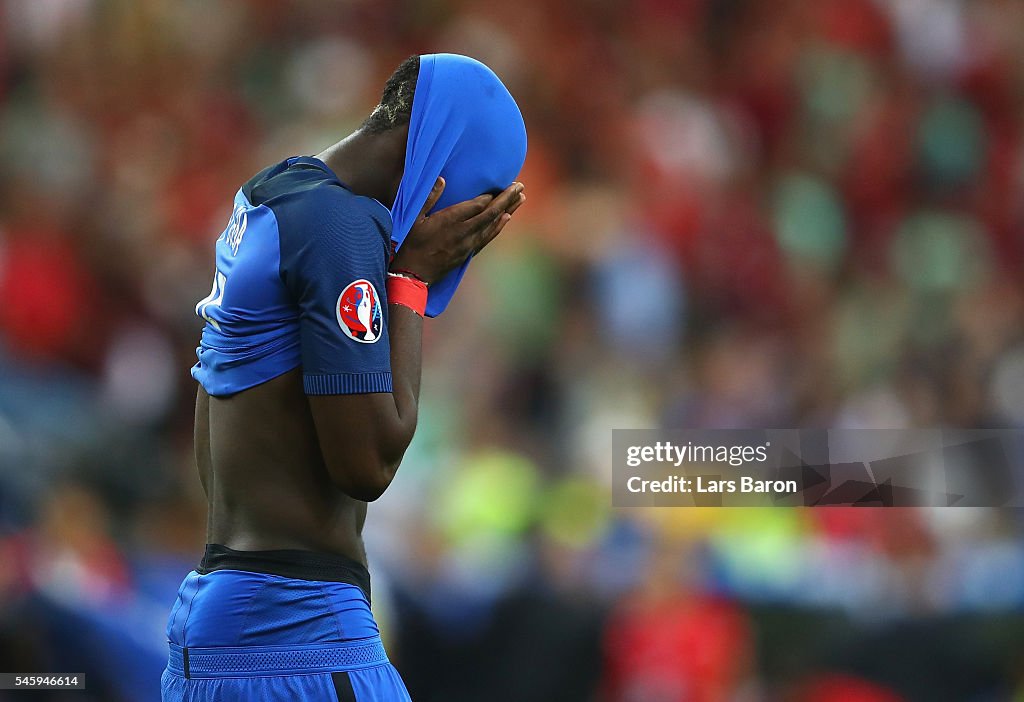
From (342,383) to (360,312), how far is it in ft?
0.42

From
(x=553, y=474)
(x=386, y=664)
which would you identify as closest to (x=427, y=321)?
(x=553, y=474)

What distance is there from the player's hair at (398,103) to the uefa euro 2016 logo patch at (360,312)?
41 centimetres

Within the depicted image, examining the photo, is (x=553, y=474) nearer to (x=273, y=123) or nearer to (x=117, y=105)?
(x=273, y=123)

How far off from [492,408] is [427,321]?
0.60 metres

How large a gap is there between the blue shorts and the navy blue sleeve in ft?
1.19

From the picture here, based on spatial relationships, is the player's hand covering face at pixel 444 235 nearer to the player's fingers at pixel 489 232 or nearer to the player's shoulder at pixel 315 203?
the player's fingers at pixel 489 232

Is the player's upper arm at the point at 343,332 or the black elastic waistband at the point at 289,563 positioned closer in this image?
the player's upper arm at the point at 343,332

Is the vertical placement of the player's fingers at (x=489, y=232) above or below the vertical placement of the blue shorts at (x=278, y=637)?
above

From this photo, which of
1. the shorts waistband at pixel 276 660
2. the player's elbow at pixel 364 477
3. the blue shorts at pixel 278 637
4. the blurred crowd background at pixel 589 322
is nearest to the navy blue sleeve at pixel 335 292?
the player's elbow at pixel 364 477

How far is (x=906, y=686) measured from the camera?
17.8 ft

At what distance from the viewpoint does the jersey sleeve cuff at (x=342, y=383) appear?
2230 millimetres

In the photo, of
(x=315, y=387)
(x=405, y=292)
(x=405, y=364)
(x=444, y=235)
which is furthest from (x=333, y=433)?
(x=444, y=235)

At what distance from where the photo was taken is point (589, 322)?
675cm

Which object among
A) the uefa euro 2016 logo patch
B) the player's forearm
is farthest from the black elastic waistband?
the uefa euro 2016 logo patch
